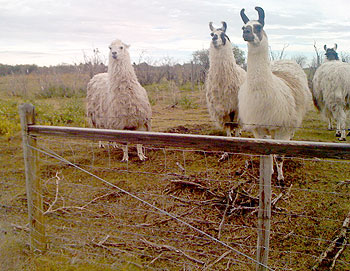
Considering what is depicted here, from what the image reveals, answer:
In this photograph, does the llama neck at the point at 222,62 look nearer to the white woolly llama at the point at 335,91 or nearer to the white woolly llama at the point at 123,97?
the white woolly llama at the point at 123,97

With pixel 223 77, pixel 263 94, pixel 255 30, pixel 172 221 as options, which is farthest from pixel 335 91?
pixel 172 221

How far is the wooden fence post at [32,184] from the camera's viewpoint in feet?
9.31

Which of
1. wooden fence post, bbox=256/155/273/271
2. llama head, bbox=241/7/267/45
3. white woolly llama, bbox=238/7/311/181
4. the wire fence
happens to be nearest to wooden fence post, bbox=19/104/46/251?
the wire fence

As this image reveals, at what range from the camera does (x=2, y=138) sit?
7.87 metres

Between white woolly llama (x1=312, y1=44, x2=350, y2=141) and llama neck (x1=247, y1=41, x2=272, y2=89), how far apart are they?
335cm

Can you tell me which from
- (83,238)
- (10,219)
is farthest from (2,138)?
(83,238)

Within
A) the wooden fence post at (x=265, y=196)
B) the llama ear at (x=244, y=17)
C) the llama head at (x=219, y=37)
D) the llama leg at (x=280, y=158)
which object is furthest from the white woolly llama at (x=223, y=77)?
the wooden fence post at (x=265, y=196)

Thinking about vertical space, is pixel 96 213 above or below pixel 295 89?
below

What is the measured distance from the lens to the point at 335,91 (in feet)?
22.7

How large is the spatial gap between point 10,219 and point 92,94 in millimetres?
3592

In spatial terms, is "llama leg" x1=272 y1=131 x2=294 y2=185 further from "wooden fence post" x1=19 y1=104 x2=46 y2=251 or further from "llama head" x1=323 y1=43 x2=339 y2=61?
"llama head" x1=323 y1=43 x2=339 y2=61

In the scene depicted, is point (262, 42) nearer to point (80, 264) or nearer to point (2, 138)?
point (80, 264)

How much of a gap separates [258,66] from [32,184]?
317cm

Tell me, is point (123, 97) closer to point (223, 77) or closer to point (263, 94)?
point (223, 77)
